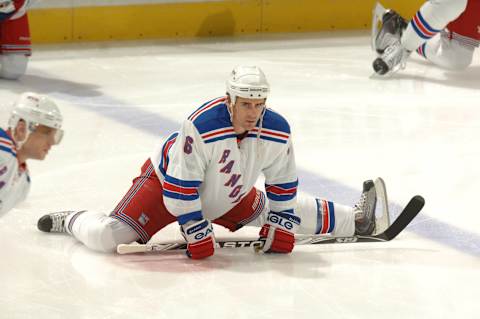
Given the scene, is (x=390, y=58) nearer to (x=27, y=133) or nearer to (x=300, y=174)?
(x=300, y=174)

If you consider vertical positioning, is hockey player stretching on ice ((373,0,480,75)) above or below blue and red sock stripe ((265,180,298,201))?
below

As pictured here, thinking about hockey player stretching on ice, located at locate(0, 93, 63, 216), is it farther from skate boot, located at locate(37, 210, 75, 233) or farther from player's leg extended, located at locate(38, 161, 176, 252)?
skate boot, located at locate(37, 210, 75, 233)

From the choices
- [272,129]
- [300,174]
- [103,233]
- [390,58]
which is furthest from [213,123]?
[390,58]

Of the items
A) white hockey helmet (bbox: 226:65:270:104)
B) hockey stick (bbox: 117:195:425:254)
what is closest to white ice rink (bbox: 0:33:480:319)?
hockey stick (bbox: 117:195:425:254)

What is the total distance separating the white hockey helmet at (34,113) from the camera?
2.41m

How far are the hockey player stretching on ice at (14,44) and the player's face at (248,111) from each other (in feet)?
9.36

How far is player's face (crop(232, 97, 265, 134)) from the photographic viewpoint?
2928mm

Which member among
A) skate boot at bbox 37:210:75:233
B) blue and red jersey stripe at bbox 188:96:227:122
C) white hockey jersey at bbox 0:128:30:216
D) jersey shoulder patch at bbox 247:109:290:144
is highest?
white hockey jersey at bbox 0:128:30:216

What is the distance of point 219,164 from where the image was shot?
303 cm

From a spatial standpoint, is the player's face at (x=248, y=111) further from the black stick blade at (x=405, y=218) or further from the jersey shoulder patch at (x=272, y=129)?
the black stick blade at (x=405, y=218)

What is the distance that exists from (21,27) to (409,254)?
3047mm

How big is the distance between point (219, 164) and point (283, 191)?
23cm

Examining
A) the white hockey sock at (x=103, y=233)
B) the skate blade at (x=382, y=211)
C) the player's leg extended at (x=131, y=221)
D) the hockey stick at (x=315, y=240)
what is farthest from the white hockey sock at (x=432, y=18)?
the white hockey sock at (x=103, y=233)

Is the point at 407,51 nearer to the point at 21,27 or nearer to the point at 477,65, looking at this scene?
the point at 477,65
